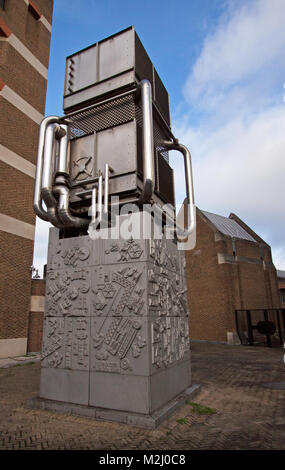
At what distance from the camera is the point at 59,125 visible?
697 centimetres

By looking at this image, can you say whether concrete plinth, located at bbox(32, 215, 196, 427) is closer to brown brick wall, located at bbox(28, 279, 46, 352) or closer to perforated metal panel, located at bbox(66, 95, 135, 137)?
perforated metal panel, located at bbox(66, 95, 135, 137)

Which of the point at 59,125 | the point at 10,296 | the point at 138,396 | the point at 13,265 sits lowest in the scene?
the point at 138,396

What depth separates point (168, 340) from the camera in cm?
604

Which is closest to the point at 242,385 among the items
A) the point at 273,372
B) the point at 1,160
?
the point at 273,372

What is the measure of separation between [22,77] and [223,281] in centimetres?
1786

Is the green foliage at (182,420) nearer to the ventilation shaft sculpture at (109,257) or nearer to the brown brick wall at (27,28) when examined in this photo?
the ventilation shaft sculpture at (109,257)

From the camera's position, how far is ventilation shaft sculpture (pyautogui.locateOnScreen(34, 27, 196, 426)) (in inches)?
207

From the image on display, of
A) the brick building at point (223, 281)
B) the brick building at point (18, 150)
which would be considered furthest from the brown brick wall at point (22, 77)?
the brick building at point (223, 281)

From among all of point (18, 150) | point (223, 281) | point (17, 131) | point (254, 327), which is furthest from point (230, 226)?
point (17, 131)

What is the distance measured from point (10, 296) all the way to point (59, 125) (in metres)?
8.87

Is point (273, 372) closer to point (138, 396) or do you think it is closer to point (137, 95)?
point (138, 396)

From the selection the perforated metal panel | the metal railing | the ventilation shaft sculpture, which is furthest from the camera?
the metal railing

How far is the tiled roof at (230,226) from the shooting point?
24145 mm

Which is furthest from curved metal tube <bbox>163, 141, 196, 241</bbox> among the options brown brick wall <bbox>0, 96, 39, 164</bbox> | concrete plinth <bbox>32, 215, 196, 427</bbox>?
brown brick wall <bbox>0, 96, 39, 164</bbox>
